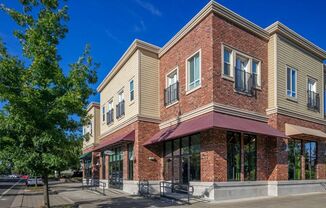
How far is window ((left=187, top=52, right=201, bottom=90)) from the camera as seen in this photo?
18.3 metres

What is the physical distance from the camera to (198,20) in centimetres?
1803

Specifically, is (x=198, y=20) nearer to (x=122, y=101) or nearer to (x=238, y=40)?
(x=238, y=40)

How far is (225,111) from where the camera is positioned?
16.8 meters

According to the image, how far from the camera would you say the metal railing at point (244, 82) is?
17812 mm

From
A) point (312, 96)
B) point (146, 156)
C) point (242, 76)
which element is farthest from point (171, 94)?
point (312, 96)

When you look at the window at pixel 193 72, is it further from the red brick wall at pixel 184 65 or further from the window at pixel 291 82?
the window at pixel 291 82

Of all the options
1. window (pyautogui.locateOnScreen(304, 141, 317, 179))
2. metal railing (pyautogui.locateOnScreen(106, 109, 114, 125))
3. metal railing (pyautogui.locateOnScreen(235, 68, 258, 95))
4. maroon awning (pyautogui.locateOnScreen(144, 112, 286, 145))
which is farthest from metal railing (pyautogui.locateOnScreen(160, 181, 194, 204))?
metal railing (pyautogui.locateOnScreen(106, 109, 114, 125))

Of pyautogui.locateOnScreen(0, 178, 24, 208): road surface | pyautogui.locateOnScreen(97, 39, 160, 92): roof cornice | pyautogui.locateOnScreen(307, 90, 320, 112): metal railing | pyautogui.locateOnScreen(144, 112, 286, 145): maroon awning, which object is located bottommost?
pyautogui.locateOnScreen(0, 178, 24, 208): road surface

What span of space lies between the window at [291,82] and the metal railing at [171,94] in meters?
6.47

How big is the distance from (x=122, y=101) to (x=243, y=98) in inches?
411

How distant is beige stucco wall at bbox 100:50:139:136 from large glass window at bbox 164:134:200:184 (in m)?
3.46

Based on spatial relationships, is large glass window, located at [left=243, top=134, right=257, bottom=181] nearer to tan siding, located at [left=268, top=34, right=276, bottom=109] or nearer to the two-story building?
the two-story building

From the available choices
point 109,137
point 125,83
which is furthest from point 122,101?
point 109,137

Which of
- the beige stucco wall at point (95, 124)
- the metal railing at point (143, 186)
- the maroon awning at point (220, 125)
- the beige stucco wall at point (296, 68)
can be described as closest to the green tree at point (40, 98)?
the maroon awning at point (220, 125)
